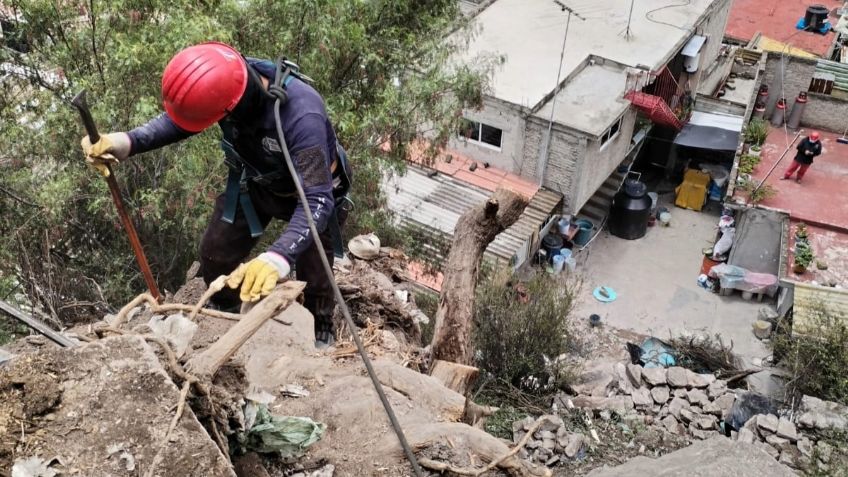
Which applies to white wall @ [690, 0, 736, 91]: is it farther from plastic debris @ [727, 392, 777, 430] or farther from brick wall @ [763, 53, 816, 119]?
plastic debris @ [727, 392, 777, 430]

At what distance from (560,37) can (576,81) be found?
1.93 meters

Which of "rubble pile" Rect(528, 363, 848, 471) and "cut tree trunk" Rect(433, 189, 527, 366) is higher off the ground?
"cut tree trunk" Rect(433, 189, 527, 366)

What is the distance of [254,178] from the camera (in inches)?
202

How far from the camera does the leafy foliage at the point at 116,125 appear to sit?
820 centimetres

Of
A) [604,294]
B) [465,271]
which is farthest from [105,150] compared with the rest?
[604,294]

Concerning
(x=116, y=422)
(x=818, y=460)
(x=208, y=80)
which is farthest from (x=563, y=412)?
(x=116, y=422)

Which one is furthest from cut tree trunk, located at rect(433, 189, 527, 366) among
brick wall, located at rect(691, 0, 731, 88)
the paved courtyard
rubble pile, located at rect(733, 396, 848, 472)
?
brick wall, located at rect(691, 0, 731, 88)

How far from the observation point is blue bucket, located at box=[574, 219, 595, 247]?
20984mm

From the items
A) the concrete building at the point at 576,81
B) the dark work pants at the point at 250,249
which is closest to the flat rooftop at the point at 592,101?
the concrete building at the point at 576,81

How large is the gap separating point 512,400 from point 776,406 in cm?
380

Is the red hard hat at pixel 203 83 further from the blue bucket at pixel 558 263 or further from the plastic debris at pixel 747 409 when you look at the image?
the blue bucket at pixel 558 263

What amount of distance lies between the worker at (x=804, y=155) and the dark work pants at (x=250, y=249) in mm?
17248

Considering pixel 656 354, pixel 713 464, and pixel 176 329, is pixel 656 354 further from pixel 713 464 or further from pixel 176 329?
pixel 176 329

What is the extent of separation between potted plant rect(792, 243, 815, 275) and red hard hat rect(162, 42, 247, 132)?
52.4 feet
